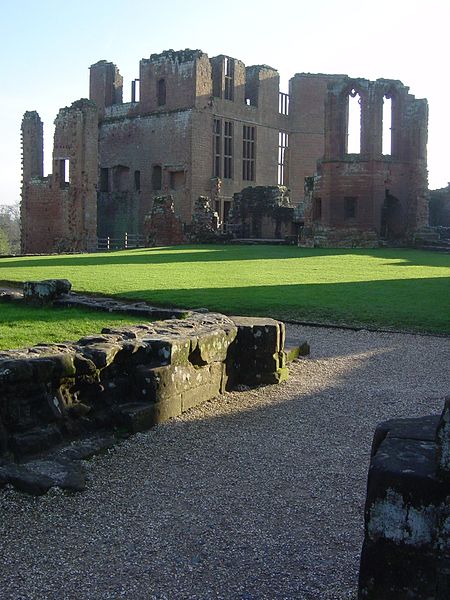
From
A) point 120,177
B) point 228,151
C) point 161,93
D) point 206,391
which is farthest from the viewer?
point 120,177

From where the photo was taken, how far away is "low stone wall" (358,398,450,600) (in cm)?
274

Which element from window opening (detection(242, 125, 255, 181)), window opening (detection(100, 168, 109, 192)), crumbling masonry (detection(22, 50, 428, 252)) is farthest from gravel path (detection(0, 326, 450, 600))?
window opening (detection(100, 168, 109, 192))

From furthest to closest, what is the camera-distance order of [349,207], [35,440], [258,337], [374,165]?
[349,207]
[374,165]
[258,337]
[35,440]

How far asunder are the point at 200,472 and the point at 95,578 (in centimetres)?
148

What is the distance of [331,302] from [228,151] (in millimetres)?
34940

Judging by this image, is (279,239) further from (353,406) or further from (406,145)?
(353,406)

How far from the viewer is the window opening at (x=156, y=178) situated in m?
44.8

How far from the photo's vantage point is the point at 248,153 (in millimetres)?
47344

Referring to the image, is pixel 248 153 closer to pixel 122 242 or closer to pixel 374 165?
pixel 122 242

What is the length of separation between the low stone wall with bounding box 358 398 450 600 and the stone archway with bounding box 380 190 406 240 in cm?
3442

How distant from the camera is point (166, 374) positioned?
Result: 228 inches

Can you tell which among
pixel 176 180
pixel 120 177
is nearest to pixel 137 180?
pixel 120 177

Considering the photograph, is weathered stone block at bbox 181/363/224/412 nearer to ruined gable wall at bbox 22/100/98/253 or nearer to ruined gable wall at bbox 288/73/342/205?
ruined gable wall at bbox 22/100/98/253

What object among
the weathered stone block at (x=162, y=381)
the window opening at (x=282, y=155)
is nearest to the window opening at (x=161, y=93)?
the window opening at (x=282, y=155)
